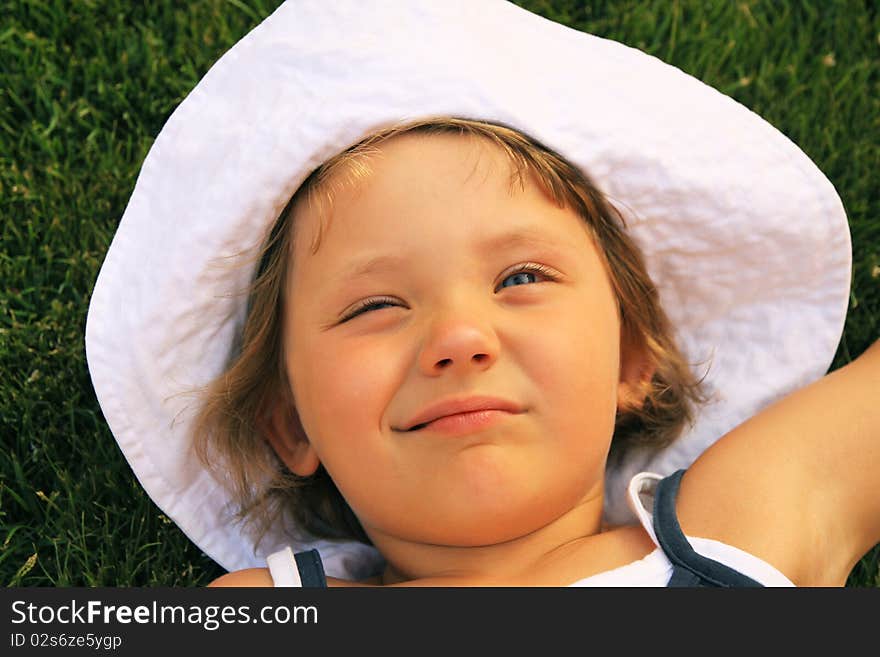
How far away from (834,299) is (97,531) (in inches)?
51.1

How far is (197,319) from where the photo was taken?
5.98 ft

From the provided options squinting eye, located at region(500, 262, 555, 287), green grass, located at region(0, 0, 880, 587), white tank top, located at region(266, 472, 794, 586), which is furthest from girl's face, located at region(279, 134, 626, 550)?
green grass, located at region(0, 0, 880, 587)

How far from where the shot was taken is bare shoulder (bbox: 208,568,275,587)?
1.79 metres

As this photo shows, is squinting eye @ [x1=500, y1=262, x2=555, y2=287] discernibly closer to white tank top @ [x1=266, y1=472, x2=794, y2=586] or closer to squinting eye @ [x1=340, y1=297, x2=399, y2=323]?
squinting eye @ [x1=340, y1=297, x2=399, y2=323]

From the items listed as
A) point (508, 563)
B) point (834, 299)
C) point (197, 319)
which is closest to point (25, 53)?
point (197, 319)

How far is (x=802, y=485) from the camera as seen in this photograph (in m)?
1.80

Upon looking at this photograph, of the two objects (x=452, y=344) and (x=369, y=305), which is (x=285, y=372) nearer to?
(x=369, y=305)

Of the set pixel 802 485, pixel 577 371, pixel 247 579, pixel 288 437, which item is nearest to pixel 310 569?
pixel 247 579

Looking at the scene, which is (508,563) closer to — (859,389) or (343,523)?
(343,523)

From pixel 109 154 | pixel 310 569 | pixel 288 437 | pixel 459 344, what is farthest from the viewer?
pixel 109 154

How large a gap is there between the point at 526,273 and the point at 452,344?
0.64ft

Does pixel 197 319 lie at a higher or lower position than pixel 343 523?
higher

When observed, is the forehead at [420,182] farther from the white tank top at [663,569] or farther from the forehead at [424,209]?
the white tank top at [663,569]

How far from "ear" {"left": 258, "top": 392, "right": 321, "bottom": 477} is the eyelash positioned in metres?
0.29
